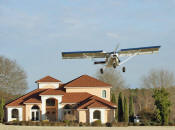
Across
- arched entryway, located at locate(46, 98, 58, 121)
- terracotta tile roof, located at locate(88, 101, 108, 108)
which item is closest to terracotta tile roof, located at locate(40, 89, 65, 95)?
arched entryway, located at locate(46, 98, 58, 121)

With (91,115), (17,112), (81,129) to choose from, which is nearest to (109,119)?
(91,115)

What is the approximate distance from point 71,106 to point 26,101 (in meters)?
6.16

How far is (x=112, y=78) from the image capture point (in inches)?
3095

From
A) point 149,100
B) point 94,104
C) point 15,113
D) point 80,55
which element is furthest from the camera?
point 149,100

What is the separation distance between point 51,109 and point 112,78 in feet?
85.5

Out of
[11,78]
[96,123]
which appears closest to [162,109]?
[96,123]

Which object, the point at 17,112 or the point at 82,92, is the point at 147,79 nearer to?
the point at 82,92

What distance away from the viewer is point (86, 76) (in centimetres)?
6094

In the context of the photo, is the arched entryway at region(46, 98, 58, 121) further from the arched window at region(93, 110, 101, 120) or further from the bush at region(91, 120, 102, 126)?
the bush at region(91, 120, 102, 126)

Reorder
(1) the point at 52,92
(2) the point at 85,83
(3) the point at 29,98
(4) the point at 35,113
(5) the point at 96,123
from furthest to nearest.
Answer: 1. (2) the point at 85,83
2. (3) the point at 29,98
3. (1) the point at 52,92
4. (4) the point at 35,113
5. (5) the point at 96,123

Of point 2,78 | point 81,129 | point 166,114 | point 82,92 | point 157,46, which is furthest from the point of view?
point 2,78

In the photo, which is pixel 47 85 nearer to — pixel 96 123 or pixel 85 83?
pixel 85 83

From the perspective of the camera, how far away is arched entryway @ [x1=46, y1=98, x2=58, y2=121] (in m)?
54.5

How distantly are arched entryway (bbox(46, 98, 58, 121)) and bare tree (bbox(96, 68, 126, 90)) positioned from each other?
24.3 meters
